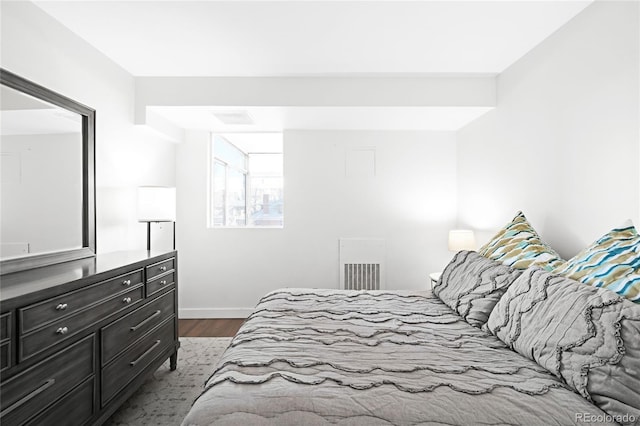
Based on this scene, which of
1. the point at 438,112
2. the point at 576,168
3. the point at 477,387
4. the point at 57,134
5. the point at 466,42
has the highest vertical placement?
the point at 466,42

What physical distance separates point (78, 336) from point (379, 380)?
1.45 metres

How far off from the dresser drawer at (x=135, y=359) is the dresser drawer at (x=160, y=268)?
1.29ft

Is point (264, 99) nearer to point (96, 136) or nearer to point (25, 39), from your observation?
point (96, 136)

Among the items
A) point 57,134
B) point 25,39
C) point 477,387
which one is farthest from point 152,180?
point 477,387

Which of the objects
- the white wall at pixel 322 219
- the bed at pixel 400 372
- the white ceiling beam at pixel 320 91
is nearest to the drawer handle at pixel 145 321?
the bed at pixel 400 372

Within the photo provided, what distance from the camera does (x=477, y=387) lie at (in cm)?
131

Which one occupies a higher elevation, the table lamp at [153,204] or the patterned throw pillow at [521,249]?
the table lamp at [153,204]

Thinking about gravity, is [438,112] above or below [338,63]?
below

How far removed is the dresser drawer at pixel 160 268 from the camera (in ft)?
8.24

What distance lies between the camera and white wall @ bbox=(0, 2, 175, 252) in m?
2.16

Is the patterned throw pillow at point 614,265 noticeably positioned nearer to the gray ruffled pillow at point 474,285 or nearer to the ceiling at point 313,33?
the gray ruffled pillow at point 474,285

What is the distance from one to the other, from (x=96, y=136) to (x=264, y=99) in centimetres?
146

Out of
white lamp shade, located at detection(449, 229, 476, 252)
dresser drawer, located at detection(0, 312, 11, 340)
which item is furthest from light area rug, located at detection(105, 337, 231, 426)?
white lamp shade, located at detection(449, 229, 476, 252)

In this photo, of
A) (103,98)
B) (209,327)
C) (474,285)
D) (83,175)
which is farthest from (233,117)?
(474,285)
